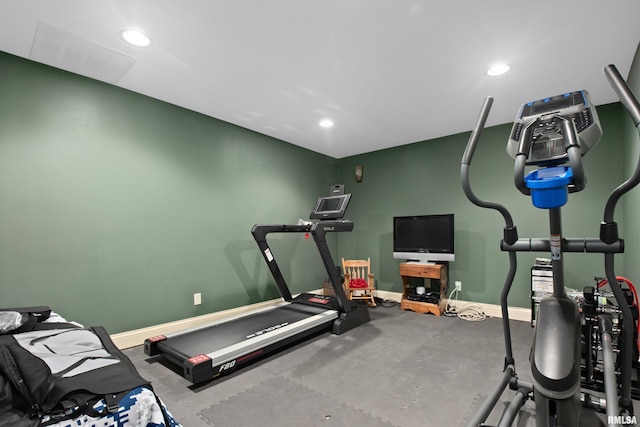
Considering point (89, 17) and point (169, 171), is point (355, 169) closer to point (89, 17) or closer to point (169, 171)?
point (169, 171)

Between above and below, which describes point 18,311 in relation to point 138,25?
below

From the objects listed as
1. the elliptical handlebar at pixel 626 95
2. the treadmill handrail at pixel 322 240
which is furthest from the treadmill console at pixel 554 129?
the treadmill handrail at pixel 322 240

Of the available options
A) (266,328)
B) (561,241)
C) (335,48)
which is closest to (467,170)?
(561,241)

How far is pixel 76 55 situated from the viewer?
2402 millimetres

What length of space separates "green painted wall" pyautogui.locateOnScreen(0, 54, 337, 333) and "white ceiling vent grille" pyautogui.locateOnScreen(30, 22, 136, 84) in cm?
14

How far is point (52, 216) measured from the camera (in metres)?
2.54

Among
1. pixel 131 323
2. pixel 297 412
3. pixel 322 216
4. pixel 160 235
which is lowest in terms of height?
pixel 297 412

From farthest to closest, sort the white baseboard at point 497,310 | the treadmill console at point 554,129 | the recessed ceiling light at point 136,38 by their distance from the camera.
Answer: the white baseboard at point 497,310, the recessed ceiling light at point 136,38, the treadmill console at point 554,129

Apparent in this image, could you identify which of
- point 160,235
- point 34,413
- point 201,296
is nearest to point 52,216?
point 160,235

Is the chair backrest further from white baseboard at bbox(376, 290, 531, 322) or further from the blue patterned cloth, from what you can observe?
the blue patterned cloth

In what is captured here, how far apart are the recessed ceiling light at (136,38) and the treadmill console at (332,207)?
2433mm

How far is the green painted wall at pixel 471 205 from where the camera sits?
3373 millimetres

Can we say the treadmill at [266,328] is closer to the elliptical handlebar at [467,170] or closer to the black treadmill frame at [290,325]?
the black treadmill frame at [290,325]

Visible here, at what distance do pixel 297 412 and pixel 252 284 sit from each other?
2.34 meters
